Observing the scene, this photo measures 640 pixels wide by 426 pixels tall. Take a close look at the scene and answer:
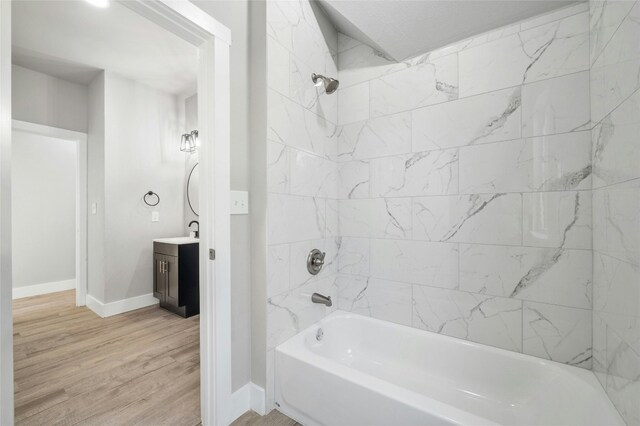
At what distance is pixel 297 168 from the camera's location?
5.87ft

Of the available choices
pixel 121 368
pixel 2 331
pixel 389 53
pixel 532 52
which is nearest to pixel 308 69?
pixel 389 53

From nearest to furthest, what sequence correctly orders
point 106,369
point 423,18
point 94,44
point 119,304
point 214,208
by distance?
point 214,208
point 423,18
point 106,369
point 94,44
point 119,304

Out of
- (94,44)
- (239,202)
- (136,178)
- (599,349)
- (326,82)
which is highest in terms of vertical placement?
(94,44)

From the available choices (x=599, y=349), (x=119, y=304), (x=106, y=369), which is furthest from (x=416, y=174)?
(x=119, y=304)

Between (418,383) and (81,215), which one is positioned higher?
(81,215)

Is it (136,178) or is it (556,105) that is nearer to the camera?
(556,105)

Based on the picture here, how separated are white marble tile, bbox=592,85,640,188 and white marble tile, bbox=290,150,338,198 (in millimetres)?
1470

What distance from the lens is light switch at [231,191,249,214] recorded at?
4.95 feet

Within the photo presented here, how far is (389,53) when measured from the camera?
6.24 feet

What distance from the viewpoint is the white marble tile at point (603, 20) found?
1.05 metres

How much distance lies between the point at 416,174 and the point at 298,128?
839 millimetres

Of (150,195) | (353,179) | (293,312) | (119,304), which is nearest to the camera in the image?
(293,312)

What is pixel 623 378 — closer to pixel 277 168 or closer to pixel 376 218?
pixel 376 218

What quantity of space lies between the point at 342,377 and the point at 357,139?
5.15ft
